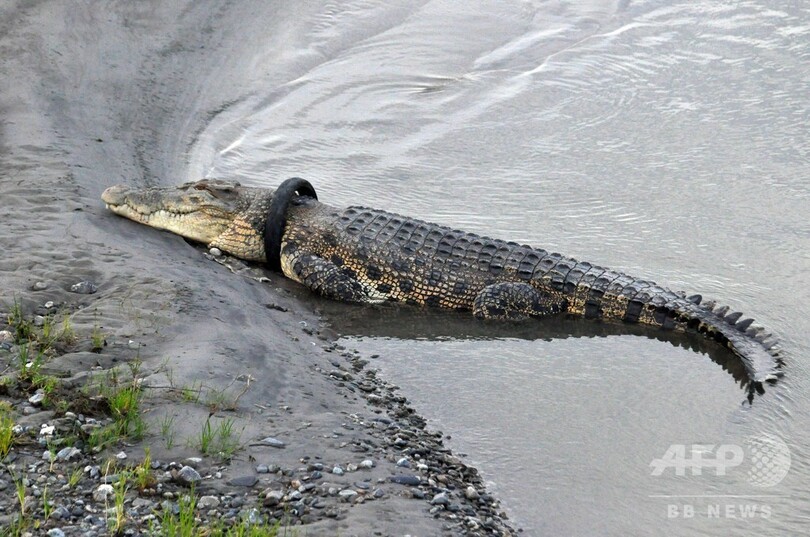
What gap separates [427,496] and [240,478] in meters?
0.97

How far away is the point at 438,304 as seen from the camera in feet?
27.2

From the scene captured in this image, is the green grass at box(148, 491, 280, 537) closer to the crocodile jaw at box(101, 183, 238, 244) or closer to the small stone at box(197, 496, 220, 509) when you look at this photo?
the small stone at box(197, 496, 220, 509)

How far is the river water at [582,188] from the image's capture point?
5863 mm

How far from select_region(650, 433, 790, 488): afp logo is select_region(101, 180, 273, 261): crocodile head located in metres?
4.39

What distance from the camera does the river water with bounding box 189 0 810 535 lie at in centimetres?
586

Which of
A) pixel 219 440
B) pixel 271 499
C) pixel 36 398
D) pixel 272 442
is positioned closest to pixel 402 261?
pixel 272 442

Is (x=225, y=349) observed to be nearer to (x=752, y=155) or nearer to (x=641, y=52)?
(x=752, y=155)

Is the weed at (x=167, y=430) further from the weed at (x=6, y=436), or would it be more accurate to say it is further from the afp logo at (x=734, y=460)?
the afp logo at (x=734, y=460)

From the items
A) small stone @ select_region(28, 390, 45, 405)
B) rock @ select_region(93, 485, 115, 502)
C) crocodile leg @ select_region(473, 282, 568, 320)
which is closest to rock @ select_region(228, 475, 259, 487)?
rock @ select_region(93, 485, 115, 502)

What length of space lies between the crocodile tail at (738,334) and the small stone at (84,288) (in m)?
4.31

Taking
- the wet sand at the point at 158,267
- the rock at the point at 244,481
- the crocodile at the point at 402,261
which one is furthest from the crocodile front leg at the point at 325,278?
the rock at the point at 244,481

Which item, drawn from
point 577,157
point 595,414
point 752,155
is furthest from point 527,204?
point 595,414

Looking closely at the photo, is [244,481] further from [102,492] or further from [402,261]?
[402,261]

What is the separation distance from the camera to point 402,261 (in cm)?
842
